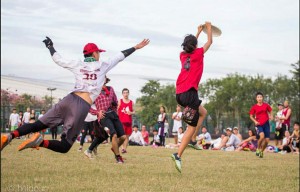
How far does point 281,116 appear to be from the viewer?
923 inches

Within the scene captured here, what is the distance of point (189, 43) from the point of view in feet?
28.9

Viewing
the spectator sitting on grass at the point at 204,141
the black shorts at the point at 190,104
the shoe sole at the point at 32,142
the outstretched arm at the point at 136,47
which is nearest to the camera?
the shoe sole at the point at 32,142

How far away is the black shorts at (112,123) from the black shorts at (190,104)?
4.18 metres

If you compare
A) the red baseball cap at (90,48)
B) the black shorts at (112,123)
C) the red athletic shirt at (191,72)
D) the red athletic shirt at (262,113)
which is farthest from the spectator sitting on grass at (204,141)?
the red baseball cap at (90,48)

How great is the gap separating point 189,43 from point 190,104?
105 cm

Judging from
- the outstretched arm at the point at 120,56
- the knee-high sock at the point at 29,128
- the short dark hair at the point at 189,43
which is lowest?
the knee-high sock at the point at 29,128

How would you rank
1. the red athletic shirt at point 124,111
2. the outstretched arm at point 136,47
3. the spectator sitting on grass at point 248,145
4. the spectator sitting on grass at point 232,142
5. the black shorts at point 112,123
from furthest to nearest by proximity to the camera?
the spectator sitting on grass at point 232,142 < the spectator sitting on grass at point 248,145 < the red athletic shirt at point 124,111 < the black shorts at point 112,123 < the outstretched arm at point 136,47

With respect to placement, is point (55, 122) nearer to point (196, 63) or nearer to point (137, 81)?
point (196, 63)

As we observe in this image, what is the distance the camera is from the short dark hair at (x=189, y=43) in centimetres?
881

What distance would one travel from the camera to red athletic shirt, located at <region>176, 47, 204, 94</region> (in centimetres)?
881

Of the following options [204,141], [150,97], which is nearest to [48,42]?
[204,141]

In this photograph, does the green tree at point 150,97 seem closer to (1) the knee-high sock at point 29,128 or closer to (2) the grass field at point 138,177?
(2) the grass field at point 138,177

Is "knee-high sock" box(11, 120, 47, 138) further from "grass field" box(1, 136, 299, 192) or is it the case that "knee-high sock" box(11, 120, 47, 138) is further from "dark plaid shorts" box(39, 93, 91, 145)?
"grass field" box(1, 136, 299, 192)

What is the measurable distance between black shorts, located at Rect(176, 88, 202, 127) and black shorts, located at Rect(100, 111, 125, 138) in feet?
13.7
